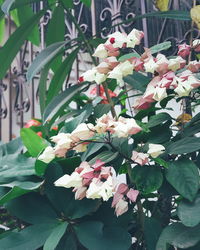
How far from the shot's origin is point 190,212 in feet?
1.76

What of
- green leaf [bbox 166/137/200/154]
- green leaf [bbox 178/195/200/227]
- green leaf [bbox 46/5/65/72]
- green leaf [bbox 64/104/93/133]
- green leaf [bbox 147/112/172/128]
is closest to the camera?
green leaf [bbox 178/195/200/227]

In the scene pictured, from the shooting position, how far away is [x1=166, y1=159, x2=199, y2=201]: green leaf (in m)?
0.57

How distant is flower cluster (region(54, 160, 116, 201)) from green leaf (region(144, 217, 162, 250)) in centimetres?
13

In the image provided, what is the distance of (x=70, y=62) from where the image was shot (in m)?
1.04

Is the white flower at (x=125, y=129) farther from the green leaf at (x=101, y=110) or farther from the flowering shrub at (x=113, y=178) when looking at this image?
the green leaf at (x=101, y=110)

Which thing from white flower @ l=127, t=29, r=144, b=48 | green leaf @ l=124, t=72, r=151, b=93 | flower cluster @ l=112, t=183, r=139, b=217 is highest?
white flower @ l=127, t=29, r=144, b=48

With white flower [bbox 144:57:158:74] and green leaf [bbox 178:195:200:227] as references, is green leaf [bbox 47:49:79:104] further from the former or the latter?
green leaf [bbox 178:195:200:227]

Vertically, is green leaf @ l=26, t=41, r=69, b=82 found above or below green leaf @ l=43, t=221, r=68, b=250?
above

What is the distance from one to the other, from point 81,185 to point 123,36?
1.01ft

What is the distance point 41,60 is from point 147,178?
448mm

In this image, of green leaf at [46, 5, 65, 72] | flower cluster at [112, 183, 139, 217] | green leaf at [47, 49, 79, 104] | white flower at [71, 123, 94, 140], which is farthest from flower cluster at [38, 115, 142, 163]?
green leaf at [46, 5, 65, 72]

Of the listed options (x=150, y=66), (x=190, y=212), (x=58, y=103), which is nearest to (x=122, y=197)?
(x=190, y=212)

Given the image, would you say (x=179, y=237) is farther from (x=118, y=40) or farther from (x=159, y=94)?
(x=118, y=40)

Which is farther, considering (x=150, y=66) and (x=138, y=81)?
(x=138, y=81)
